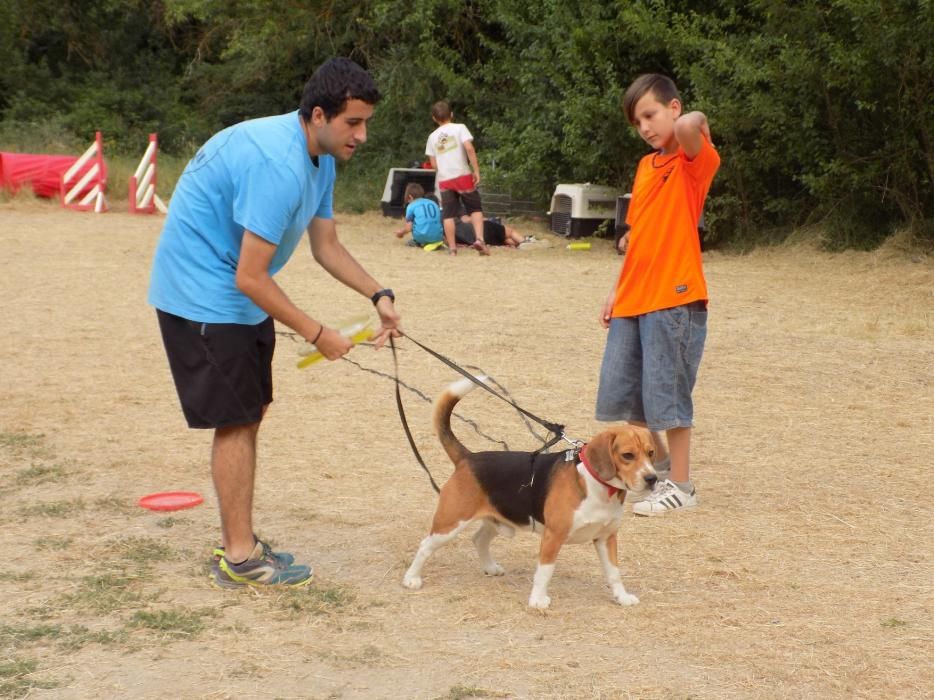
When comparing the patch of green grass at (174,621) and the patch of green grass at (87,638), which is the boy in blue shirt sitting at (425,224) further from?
the patch of green grass at (87,638)

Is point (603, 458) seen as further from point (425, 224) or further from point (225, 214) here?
point (425, 224)

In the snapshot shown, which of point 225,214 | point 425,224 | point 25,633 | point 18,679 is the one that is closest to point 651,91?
point 225,214

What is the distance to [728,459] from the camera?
267 inches

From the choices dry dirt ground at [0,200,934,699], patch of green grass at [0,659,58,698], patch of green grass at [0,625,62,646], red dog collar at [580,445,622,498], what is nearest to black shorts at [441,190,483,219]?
dry dirt ground at [0,200,934,699]

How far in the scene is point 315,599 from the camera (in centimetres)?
466

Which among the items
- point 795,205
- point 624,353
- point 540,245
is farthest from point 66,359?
point 795,205

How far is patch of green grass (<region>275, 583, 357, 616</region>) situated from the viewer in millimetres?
4551

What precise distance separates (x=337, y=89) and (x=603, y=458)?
1677mm

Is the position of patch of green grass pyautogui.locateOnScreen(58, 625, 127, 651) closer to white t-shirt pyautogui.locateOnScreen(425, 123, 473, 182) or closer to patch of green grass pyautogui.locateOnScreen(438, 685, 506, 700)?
patch of green grass pyautogui.locateOnScreen(438, 685, 506, 700)

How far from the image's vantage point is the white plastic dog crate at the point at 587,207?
17.8 metres

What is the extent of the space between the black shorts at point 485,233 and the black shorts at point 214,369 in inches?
478

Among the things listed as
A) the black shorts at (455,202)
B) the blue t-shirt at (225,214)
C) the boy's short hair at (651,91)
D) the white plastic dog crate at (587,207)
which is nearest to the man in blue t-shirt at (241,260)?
the blue t-shirt at (225,214)

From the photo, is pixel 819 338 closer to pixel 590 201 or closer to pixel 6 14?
pixel 590 201

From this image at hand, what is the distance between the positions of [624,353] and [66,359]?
16.3 ft
